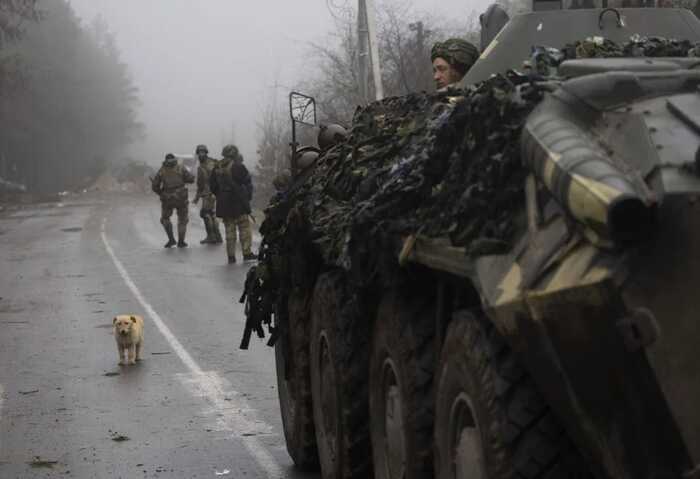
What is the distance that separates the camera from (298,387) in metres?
8.85

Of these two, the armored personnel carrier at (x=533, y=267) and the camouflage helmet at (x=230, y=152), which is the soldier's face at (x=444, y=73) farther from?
the camouflage helmet at (x=230, y=152)

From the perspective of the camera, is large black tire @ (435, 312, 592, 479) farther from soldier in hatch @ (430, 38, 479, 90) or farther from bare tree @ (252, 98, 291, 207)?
bare tree @ (252, 98, 291, 207)

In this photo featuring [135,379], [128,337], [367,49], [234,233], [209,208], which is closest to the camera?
[135,379]

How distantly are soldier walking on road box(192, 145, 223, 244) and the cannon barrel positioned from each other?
25.6 m

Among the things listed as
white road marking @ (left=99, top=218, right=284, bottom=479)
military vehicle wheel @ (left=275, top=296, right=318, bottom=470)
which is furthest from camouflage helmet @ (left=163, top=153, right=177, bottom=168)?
military vehicle wheel @ (left=275, top=296, right=318, bottom=470)

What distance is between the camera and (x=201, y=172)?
31.3 m

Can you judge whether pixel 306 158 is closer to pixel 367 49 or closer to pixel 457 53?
pixel 457 53

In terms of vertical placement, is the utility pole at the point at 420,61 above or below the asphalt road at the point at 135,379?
above

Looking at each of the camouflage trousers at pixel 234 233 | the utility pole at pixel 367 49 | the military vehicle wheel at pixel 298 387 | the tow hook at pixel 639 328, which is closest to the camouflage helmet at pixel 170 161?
the camouflage trousers at pixel 234 233

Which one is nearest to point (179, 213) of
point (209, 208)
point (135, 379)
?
point (209, 208)

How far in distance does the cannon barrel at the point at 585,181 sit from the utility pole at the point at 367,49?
72.6 feet

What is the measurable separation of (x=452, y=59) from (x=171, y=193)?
Answer: 2223 centimetres

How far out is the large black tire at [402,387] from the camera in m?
6.07

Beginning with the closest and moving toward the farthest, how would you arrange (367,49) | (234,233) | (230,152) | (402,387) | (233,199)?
Answer: (402,387), (234,233), (233,199), (230,152), (367,49)
